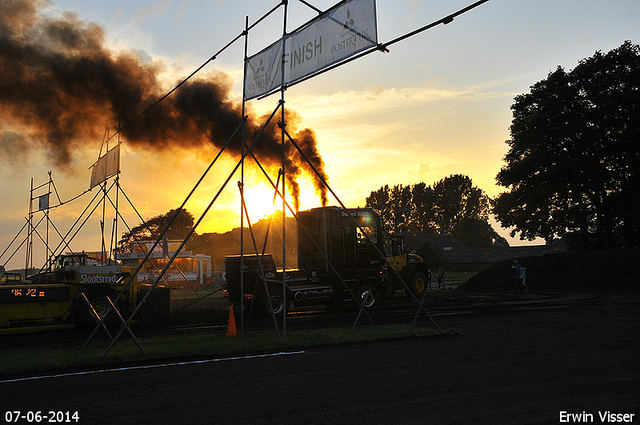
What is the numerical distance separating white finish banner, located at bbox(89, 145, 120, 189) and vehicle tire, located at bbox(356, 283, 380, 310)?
10886mm

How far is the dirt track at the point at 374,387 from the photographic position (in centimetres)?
531

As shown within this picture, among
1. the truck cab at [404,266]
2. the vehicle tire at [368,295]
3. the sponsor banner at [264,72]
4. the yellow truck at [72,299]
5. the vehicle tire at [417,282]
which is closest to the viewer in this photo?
the sponsor banner at [264,72]

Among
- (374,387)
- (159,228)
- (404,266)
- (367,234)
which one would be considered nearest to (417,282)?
(404,266)

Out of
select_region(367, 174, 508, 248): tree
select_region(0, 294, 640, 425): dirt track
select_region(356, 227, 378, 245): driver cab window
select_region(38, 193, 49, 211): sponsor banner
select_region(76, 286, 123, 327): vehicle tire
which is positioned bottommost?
select_region(0, 294, 640, 425): dirt track

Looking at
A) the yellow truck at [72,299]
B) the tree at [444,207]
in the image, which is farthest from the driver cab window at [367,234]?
the tree at [444,207]

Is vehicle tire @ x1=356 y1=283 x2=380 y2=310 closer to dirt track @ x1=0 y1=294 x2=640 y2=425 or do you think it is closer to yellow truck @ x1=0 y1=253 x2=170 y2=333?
yellow truck @ x1=0 y1=253 x2=170 y2=333

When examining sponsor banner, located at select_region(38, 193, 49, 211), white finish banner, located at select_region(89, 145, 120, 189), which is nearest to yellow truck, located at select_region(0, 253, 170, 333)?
white finish banner, located at select_region(89, 145, 120, 189)

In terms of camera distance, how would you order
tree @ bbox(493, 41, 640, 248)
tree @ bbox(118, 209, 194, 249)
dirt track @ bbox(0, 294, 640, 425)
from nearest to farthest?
dirt track @ bbox(0, 294, 640, 425) < tree @ bbox(493, 41, 640, 248) < tree @ bbox(118, 209, 194, 249)

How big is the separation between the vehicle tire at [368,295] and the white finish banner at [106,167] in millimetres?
10886

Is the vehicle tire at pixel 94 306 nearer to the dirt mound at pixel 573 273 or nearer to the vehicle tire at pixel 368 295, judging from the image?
the vehicle tire at pixel 368 295

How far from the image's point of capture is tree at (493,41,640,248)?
36531 mm

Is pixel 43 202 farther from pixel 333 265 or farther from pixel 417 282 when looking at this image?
pixel 417 282

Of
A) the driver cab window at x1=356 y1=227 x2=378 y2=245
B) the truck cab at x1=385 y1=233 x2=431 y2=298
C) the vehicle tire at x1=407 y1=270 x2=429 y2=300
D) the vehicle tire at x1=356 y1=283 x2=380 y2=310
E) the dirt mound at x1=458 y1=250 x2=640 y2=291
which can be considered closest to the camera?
the vehicle tire at x1=356 y1=283 x2=380 y2=310

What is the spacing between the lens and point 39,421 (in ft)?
17.4
